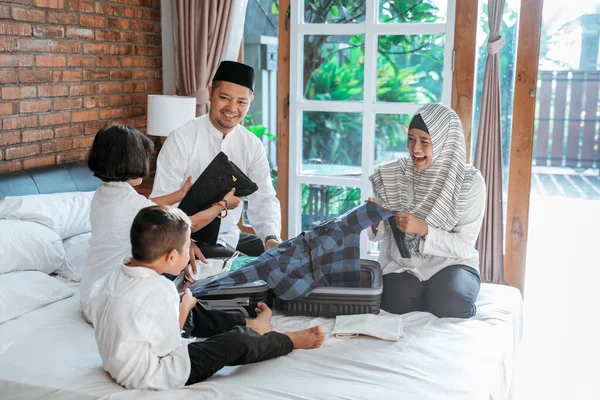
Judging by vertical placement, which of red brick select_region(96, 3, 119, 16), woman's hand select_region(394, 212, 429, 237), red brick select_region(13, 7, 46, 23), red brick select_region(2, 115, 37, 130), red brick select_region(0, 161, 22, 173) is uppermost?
red brick select_region(96, 3, 119, 16)

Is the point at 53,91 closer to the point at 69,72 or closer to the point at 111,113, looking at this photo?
the point at 69,72

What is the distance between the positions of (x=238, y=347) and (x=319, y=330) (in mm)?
321

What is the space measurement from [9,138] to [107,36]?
0.99 meters

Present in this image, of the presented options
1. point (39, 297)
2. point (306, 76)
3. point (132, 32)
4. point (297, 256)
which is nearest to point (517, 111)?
point (306, 76)

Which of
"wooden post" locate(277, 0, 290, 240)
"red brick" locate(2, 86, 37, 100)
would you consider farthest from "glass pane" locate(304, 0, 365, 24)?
"red brick" locate(2, 86, 37, 100)

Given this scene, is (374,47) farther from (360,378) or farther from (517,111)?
(360,378)

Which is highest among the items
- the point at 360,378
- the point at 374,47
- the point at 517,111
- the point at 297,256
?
the point at 374,47

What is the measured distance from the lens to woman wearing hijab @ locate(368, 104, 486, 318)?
272cm

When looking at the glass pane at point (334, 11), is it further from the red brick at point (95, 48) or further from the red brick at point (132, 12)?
the red brick at point (95, 48)

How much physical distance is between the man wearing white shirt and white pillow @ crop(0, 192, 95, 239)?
1.10 ft

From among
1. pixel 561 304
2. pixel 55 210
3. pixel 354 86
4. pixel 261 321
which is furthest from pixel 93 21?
pixel 561 304

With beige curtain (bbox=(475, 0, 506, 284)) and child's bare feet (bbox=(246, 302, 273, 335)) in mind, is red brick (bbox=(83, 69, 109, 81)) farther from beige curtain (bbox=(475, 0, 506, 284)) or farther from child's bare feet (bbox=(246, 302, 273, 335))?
beige curtain (bbox=(475, 0, 506, 284))

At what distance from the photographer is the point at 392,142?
411 centimetres

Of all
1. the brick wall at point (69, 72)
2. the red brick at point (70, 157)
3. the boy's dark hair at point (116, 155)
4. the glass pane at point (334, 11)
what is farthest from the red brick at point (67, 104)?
the glass pane at point (334, 11)
